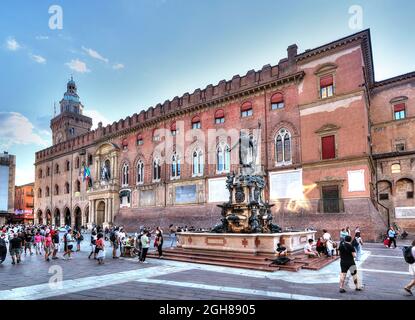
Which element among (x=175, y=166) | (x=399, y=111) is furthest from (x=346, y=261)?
(x=175, y=166)

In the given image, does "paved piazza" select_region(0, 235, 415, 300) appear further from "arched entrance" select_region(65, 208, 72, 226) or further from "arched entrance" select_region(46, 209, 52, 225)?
"arched entrance" select_region(46, 209, 52, 225)

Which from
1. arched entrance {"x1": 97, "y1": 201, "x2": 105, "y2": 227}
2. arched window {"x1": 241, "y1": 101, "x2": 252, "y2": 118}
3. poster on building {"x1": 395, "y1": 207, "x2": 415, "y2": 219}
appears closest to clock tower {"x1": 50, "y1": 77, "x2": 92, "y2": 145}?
arched entrance {"x1": 97, "y1": 201, "x2": 105, "y2": 227}

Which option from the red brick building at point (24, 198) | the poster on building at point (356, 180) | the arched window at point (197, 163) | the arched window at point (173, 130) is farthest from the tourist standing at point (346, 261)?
the red brick building at point (24, 198)

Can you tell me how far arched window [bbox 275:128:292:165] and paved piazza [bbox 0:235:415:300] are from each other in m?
14.0

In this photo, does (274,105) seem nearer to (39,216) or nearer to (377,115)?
(377,115)

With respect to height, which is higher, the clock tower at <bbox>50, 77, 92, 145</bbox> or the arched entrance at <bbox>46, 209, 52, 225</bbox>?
the clock tower at <bbox>50, 77, 92, 145</bbox>

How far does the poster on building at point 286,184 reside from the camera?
84.2 feet

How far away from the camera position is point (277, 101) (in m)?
28.0

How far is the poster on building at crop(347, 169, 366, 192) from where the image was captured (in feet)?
74.8

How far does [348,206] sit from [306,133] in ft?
21.8

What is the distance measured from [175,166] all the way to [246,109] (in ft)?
33.4

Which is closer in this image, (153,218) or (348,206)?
(348,206)
